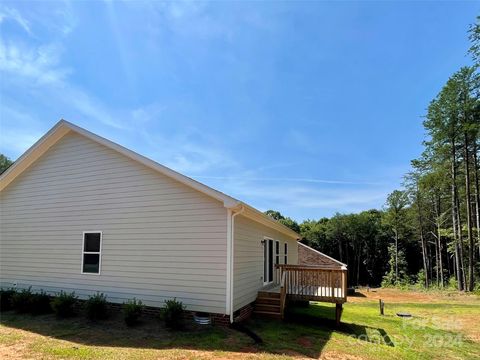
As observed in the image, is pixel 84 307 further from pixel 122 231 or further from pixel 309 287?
pixel 309 287

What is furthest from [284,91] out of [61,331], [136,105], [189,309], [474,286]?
[474,286]

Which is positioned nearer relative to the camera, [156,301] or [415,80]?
[156,301]

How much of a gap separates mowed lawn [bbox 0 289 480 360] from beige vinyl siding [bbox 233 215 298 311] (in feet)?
2.77

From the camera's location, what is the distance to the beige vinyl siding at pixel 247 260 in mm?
8646

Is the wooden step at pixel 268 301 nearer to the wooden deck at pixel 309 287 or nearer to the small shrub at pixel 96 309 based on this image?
the wooden deck at pixel 309 287

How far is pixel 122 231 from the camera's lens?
964cm

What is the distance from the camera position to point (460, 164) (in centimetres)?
2327

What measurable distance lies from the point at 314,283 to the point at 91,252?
22.0 ft

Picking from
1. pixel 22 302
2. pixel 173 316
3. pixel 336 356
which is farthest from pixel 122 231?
pixel 336 356

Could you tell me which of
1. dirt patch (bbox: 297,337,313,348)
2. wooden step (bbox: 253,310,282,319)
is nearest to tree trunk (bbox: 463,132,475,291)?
wooden step (bbox: 253,310,282,319)

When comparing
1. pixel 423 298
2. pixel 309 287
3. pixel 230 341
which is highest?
pixel 309 287

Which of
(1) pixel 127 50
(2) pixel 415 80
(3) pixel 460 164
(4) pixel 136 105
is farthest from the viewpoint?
(3) pixel 460 164

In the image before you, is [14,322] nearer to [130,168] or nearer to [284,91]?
[130,168]

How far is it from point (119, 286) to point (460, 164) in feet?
77.8
